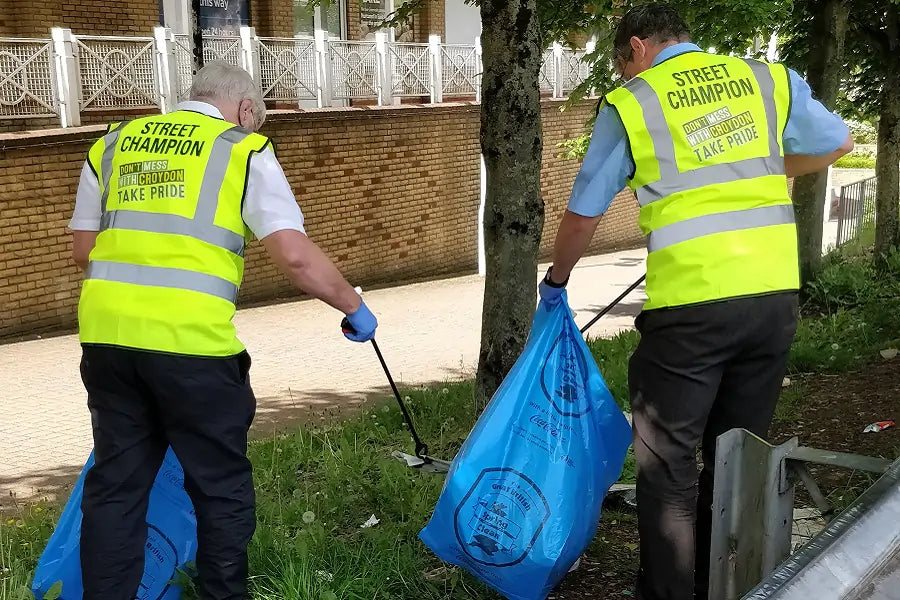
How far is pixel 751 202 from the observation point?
2.81 m

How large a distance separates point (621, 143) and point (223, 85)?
3.90 feet

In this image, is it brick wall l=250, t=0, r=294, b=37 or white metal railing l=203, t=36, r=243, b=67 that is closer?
white metal railing l=203, t=36, r=243, b=67

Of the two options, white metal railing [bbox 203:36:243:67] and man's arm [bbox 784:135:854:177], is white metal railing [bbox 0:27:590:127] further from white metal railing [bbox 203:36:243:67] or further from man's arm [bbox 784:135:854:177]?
man's arm [bbox 784:135:854:177]

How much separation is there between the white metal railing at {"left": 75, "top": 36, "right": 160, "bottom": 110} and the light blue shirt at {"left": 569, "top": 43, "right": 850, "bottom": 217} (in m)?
8.83

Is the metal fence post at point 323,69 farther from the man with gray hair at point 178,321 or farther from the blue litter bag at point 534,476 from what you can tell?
the blue litter bag at point 534,476

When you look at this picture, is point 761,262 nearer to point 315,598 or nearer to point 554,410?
point 554,410

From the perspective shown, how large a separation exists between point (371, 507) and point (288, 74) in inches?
400

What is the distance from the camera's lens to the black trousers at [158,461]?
2807mm

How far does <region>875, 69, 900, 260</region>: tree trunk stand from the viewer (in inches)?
425

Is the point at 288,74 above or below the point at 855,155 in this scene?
above

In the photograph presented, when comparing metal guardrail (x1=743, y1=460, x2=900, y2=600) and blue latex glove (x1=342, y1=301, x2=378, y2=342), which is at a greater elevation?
metal guardrail (x1=743, y1=460, x2=900, y2=600)


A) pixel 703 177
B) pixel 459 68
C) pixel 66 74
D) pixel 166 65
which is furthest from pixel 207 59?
pixel 703 177

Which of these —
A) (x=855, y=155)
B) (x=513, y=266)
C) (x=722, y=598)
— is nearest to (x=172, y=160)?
(x=722, y=598)

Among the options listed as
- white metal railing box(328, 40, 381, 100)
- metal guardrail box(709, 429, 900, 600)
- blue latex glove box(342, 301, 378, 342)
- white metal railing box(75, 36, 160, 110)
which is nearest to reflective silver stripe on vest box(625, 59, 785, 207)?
metal guardrail box(709, 429, 900, 600)
